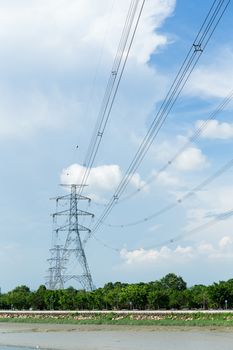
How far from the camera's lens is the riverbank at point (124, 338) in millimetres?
49062

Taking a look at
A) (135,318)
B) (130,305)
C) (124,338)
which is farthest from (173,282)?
(124,338)

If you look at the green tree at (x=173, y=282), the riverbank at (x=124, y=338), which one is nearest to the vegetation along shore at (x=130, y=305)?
the riverbank at (x=124, y=338)

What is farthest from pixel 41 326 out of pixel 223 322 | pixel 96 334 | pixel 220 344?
pixel 220 344

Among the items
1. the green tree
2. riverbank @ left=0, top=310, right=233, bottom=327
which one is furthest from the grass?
the green tree

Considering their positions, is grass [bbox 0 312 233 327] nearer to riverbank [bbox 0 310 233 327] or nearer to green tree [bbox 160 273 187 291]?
riverbank [bbox 0 310 233 327]

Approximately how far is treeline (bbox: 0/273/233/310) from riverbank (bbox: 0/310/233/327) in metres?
11.5

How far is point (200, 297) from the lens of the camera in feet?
313

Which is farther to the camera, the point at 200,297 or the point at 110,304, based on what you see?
the point at 110,304

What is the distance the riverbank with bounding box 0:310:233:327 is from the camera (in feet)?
232

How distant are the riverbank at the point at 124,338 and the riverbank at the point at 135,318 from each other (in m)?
3.05

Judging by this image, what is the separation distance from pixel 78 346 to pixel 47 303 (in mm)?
62324

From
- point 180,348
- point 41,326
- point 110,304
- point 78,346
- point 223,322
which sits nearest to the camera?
point 180,348

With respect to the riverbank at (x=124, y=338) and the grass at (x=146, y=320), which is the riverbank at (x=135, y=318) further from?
the riverbank at (x=124, y=338)

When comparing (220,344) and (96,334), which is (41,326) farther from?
(220,344)
